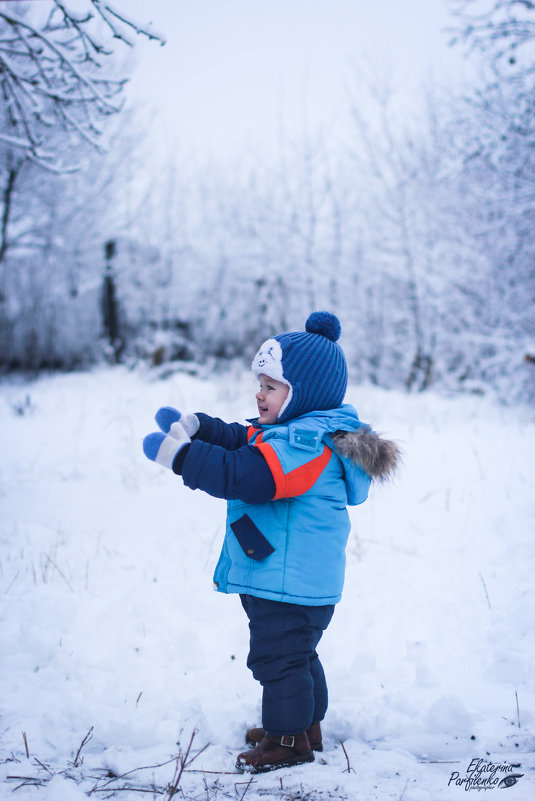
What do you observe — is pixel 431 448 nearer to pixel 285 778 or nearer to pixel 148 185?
pixel 285 778

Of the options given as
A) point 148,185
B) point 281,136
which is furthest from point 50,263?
point 281,136

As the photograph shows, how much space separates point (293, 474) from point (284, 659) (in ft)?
2.16

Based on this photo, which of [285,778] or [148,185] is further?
[148,185]

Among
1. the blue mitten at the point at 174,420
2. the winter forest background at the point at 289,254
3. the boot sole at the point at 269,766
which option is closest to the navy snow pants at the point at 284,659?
the boot sole at the point at 269,766

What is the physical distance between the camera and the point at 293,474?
168cm

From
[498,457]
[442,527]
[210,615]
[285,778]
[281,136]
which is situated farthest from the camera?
[281,136]

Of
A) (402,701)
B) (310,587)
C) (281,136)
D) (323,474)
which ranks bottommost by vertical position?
(402,701)

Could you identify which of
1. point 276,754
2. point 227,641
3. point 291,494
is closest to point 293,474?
point 291,494

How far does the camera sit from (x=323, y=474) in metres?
1.80

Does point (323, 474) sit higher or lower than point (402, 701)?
higher

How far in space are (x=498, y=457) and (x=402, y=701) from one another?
3.19 meters

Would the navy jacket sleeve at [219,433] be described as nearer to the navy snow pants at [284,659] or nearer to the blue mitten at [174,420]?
the blue mitten at [174,420]

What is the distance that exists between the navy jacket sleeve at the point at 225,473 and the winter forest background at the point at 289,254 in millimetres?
6302

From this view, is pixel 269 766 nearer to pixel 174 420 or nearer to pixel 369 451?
pixel 369 451
